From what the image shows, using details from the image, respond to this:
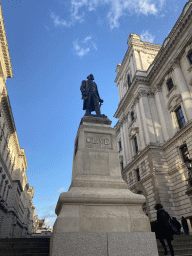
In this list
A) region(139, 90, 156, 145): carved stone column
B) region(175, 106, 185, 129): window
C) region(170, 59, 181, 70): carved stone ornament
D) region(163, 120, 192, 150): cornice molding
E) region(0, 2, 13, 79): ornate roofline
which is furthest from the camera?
region(139, 90, 156, 145): carved stone column

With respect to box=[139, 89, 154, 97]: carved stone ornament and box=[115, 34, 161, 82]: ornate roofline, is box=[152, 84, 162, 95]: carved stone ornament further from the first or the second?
box=[115, 34, 161, 82]: ornate roofline

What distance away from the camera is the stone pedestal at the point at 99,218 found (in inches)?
167

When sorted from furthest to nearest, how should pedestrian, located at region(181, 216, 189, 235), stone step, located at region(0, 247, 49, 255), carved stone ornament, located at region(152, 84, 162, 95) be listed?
1. carved stone ornament, located at region(152, 84, 162, 95)
2. pedestrian, located at region(181, 216, 189, 235)
3. stone step, located at region(0, 247, 49, 255)

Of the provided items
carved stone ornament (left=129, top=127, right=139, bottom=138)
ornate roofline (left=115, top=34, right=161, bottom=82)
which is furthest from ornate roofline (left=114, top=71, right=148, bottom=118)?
ornate roofline (left=115, top=34, right=161, bottom=82)

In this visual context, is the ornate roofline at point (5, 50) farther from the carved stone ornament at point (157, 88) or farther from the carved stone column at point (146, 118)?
the carved stone ornament at point (157, 88)

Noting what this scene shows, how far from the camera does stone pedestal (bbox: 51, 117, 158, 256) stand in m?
4.25

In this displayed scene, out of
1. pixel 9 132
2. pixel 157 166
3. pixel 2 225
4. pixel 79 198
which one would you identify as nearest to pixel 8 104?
pixel 9 132

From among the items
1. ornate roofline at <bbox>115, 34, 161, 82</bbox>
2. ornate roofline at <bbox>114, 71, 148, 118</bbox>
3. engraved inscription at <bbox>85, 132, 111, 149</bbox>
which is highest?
ornate roofline at <bbox>115, 34, 161, 82</bbox>

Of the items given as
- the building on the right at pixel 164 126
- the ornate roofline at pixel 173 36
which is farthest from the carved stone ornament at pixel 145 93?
the ornate roofline at pixel 173 36

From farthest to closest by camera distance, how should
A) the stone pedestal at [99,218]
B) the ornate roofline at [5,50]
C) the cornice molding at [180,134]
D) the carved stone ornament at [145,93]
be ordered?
1. the carved stone ornament at [145,93]
2. the ornate roofline at [5,50]
3. the cornice molding at [180,134]
4. the stone pedestal at [99,218]

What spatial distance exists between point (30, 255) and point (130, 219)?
393 centimetres

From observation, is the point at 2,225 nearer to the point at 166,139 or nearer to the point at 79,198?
the point at 166,139

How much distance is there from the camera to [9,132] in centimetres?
3738

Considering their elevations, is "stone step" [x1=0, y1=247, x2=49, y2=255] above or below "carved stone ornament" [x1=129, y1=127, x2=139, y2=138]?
below
